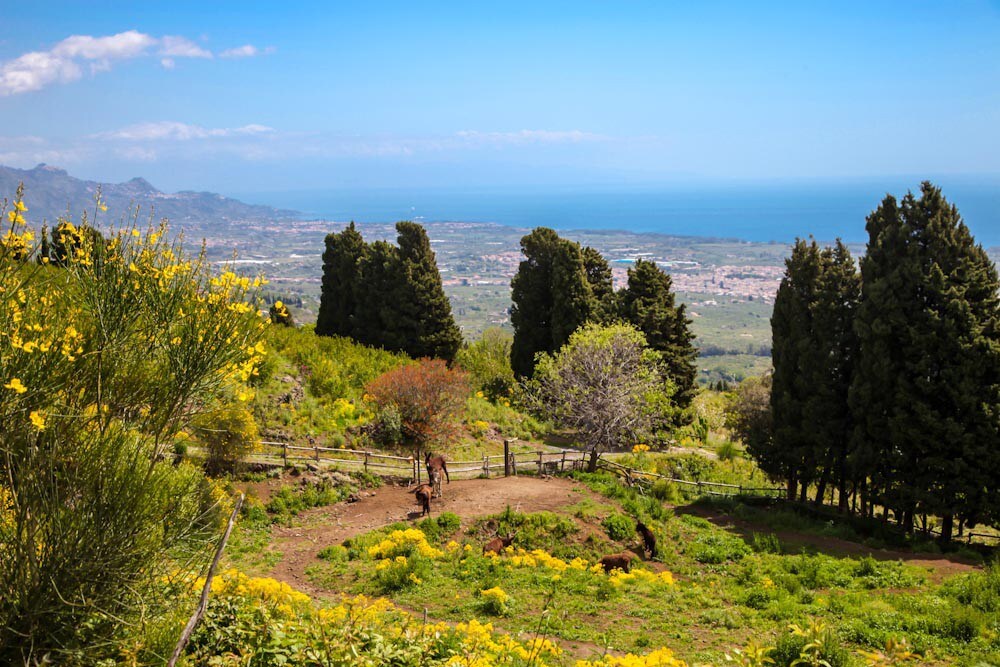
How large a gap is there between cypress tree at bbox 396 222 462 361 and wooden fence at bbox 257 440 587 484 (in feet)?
41.1

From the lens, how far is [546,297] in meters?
36.2

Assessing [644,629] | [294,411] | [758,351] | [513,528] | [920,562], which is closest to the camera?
[644,629]

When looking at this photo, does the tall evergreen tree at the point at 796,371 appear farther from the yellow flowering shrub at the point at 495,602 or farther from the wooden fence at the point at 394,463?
the yellow flowering shrub at the point at 495,602

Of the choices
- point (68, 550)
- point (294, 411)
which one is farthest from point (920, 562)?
point (294, 411)

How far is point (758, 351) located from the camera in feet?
396

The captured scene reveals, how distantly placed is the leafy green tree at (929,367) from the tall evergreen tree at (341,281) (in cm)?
2817

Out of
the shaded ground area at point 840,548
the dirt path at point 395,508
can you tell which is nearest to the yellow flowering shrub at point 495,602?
the dirt path at point 395,508

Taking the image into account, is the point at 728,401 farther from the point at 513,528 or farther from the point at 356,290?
the point at 513,528

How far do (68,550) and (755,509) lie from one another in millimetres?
18787

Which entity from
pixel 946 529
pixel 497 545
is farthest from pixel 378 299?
pixel 946 529

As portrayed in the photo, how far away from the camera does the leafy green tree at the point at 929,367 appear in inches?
649

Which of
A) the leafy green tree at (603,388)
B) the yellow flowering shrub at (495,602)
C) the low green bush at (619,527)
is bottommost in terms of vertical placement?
the low green bush at (619,527)

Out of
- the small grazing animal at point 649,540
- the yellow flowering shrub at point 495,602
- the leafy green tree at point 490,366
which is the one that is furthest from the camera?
the leafy green tree at point 490,366

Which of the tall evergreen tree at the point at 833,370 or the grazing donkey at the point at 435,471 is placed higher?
the tall evergreen tree at the point at 833,370
